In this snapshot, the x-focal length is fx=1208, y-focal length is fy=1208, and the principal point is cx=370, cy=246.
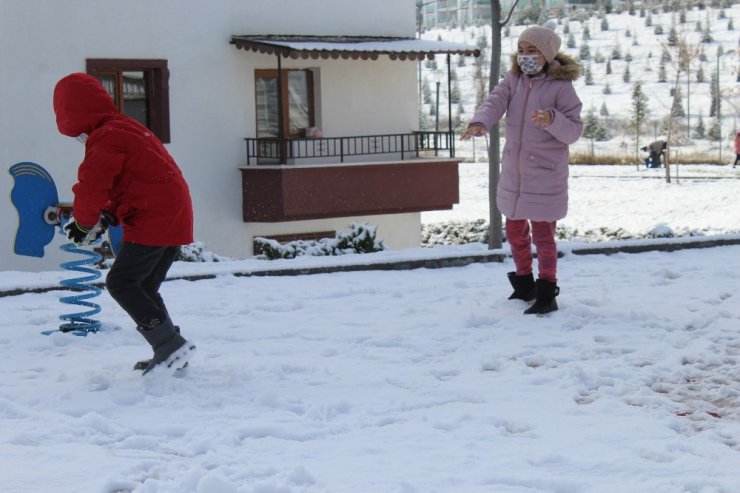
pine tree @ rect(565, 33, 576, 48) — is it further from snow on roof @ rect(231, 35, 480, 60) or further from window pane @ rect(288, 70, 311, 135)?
window pane @ rect(288, 70, 311, 135)

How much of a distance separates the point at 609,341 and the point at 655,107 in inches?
1935

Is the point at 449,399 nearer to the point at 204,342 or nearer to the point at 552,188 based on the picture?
the point at 204,342

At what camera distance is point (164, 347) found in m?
5.71

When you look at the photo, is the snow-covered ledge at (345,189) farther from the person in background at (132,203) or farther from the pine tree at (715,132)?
the pine tree at (715,132)

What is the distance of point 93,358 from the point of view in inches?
246

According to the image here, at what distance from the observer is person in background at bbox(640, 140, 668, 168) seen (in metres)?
38.9

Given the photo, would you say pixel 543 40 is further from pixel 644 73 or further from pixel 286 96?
pixel 644 73

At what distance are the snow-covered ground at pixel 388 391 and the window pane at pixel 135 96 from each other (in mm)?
8859

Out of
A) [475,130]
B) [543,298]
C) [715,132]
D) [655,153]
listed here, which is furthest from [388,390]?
[715,132]

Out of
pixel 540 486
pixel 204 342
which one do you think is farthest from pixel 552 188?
pixel 540 486

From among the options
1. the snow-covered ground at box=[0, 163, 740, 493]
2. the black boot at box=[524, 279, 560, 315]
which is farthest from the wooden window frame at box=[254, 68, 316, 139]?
the black boot at box=[524, 279, 560, 315]

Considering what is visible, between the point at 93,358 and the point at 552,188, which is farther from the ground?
the point at 552,188

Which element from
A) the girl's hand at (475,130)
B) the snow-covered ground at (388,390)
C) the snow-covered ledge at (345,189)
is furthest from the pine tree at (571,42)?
Result: the girl's hand at (475,130)

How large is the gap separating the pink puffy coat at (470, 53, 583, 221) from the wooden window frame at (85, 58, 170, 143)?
34.2 ft
